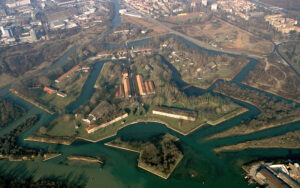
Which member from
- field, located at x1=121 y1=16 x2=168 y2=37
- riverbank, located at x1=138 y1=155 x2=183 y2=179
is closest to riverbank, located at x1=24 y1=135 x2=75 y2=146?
riverbank, located at x1=138 y1=155 x2=183 y2=179

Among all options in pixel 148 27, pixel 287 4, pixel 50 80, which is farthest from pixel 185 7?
pixel 50 80

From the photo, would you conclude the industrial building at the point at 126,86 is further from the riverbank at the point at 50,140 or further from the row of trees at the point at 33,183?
the row of trees at the point at 33,183

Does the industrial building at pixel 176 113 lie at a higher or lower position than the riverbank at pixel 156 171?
higher

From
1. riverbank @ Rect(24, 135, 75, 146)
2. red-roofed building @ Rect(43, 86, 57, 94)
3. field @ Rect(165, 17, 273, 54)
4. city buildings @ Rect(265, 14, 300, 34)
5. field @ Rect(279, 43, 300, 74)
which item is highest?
city buildings @ Rect(265, 14, 300, 34)

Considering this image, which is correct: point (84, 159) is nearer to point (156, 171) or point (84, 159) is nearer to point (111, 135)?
point (111, 135)

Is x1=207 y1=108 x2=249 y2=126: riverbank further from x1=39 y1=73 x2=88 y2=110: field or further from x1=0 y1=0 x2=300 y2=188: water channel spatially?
x1=39 y1=73 x2=88 y2=110: field

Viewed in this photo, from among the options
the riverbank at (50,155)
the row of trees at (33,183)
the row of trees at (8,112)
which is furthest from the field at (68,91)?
the row of trees at (33,183)
